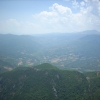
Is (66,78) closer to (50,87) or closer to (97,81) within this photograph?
(50,87)

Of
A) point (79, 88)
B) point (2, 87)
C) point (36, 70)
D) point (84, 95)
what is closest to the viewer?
point (84, 95)

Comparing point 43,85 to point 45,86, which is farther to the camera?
point 43,85

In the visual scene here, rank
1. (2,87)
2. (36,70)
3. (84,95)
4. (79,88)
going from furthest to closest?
(36,70), (2,87), (79,88), (84,95)

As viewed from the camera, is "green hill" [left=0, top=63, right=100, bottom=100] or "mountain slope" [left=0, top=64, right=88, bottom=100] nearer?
"green hill" [left=0, top=63, right=100, bottom=100]

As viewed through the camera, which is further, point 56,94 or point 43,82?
point 43,82

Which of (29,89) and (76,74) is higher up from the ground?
(76,74)

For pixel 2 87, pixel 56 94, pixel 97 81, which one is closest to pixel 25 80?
pixel 2 87

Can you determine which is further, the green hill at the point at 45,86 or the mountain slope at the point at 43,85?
the mountain slope at the point at 43,85

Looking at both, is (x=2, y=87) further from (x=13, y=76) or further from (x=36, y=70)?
(x=36, y=70)

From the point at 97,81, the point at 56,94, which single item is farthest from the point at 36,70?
the point at 97,81

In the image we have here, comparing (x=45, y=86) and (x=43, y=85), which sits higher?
(x=43, y=85)
